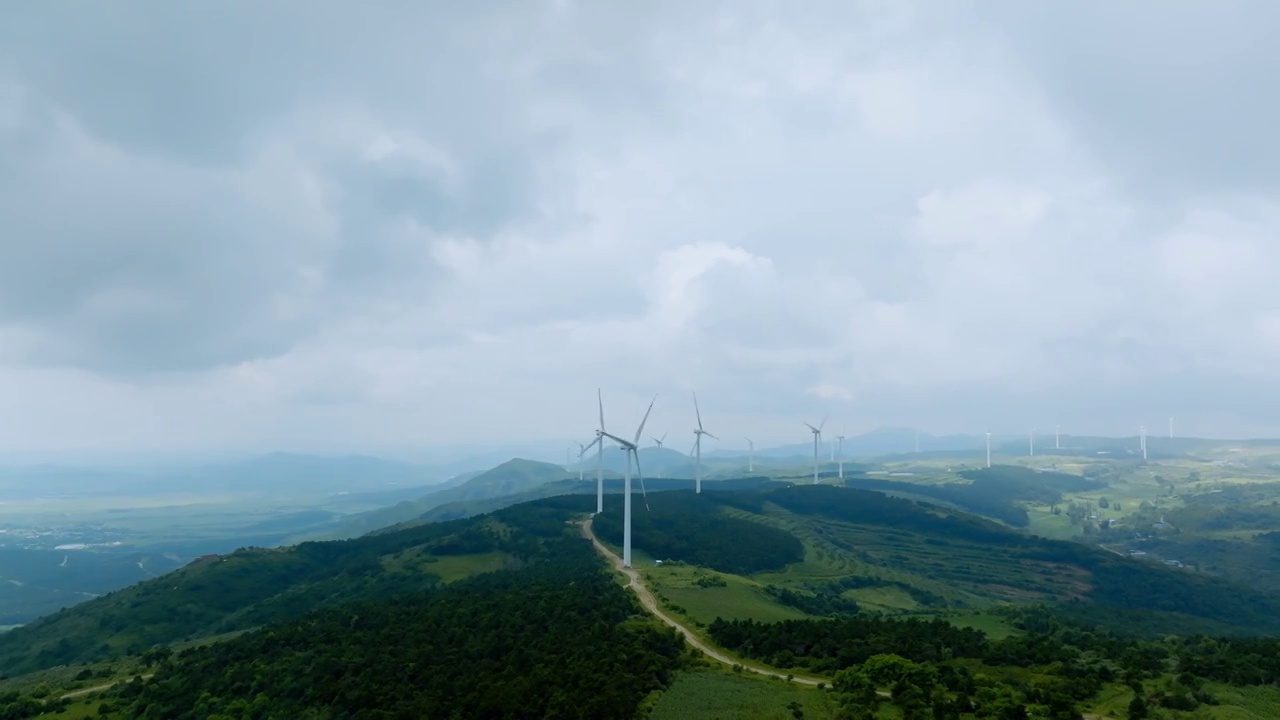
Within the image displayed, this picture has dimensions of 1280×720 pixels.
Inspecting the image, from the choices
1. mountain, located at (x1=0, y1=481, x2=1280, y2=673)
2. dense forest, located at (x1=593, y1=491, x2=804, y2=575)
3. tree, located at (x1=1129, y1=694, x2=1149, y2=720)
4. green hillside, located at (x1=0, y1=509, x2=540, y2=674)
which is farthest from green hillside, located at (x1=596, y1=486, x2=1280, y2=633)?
tree, located at (x1=1129, y1=694, x2=1149, y2=720)

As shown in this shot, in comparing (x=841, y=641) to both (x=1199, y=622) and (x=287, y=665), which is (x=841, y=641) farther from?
(x=1199, y=622)

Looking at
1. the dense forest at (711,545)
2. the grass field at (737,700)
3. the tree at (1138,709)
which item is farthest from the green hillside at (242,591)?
the tree at (1138,709)

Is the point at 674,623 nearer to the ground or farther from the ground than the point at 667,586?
farther from the ground

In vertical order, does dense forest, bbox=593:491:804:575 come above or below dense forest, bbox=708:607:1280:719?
below

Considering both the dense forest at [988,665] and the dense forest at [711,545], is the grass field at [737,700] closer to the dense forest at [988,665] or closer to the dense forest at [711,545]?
the dense forest at [988,665]

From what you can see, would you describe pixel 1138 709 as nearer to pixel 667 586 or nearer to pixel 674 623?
pixel 674 623

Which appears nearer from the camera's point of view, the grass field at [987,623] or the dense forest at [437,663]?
the dense forest at [437,663]

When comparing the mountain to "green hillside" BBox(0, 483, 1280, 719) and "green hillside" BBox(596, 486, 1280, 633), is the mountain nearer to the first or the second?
"green hillside" BBox(596, 486, 1280, 633)

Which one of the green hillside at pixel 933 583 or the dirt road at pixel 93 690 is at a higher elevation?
the dirt road at pixel 93 690

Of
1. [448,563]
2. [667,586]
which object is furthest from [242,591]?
[667,586]
